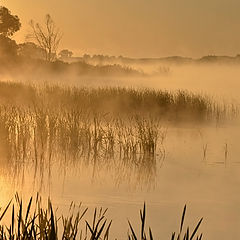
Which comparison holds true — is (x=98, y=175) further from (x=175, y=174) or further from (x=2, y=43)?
(x=2, y=43)

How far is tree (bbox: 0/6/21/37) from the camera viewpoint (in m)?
26.5

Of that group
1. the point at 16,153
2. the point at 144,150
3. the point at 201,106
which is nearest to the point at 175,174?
the point at 144,150

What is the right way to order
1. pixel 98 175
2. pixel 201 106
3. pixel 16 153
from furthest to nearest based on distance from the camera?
pixel 201 106 < pixel 16 153 < pixel 98 175

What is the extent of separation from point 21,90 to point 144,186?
29.5 ft

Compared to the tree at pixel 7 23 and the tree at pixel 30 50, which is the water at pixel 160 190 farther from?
the tree at pixel 30 50

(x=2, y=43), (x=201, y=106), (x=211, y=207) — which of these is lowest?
(x=211, y=207)

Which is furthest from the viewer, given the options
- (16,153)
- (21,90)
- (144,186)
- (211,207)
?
(21,90)

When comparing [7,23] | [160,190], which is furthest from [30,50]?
[160,190]

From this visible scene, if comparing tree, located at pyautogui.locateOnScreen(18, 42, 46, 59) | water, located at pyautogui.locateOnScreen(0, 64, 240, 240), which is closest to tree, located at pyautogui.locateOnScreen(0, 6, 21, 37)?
tree, located at pyautogui.locateOnScreen(18, 42, 46, 59)

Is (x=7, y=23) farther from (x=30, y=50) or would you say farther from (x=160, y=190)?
(x=160, y=190)

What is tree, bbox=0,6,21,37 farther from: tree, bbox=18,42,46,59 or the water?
the water

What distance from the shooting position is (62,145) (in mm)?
6812

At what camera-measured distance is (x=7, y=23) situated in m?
26.8

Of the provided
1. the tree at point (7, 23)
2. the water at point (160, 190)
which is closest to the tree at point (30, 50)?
the tree at point (7, 23)
